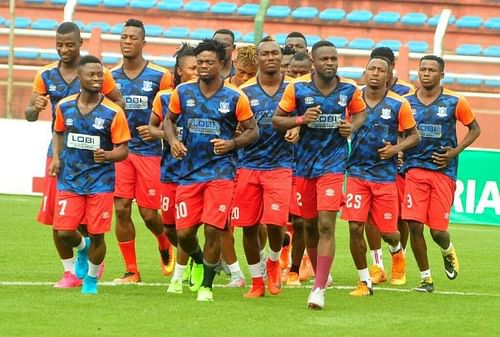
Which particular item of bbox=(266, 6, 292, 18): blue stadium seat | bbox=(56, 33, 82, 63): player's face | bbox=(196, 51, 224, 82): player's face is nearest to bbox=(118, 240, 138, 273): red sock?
bbox=(56, 33, 82, 63): player's face

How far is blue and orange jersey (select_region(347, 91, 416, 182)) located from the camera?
41.6 ft

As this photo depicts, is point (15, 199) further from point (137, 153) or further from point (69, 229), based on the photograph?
point (69, 229)

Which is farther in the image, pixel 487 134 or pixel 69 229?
pixel 487 134

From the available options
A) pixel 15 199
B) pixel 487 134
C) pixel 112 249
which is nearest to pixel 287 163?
pixel 112 249

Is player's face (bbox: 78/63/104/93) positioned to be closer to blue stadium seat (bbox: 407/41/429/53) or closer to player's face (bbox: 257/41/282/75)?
player's face (bbox: 257/41/282/75)

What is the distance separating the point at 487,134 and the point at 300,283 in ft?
34.8

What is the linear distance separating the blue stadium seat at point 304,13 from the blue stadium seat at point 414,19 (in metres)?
1.94

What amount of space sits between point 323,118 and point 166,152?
A: 178 cm

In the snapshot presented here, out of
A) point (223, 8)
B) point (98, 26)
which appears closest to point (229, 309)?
point (98, 26)

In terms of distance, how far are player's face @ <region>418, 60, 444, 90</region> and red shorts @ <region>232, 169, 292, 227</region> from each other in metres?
1.87

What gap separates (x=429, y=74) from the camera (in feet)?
42.6

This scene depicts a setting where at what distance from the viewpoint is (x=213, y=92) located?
11.4 metres

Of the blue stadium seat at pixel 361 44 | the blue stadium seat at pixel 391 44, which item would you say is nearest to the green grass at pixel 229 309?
the blue stadium seat at pixel 391 44

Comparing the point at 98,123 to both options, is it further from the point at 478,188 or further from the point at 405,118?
the point at 478,188
